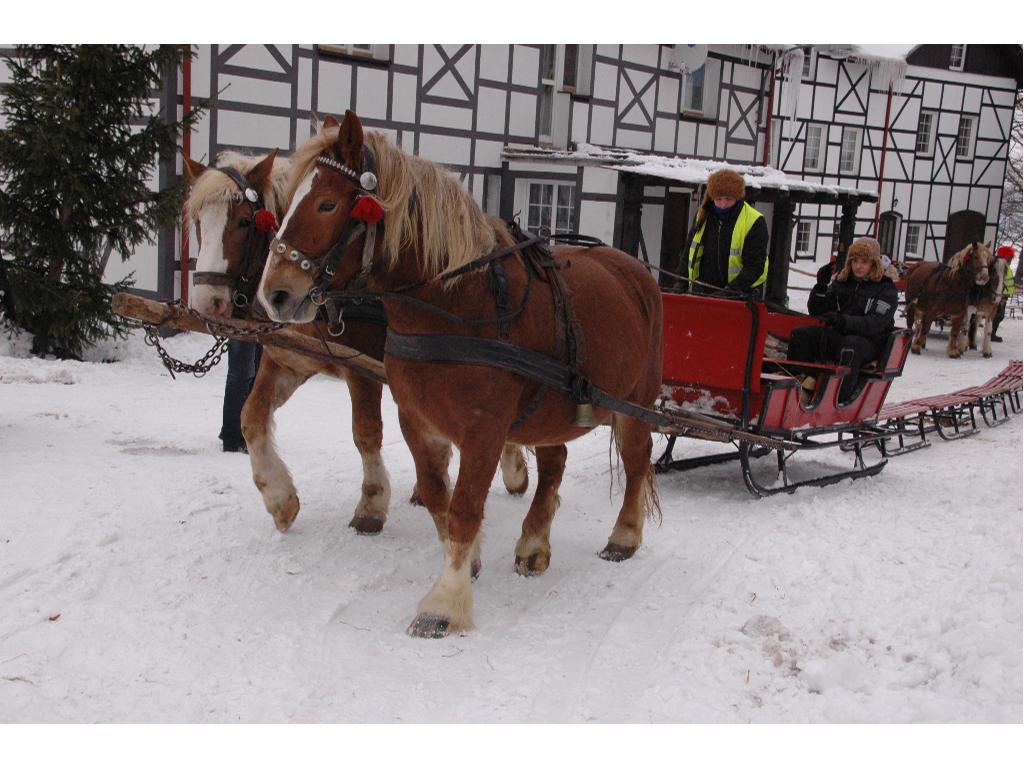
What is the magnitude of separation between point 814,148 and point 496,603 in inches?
904

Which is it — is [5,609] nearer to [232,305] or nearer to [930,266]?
[232,305]

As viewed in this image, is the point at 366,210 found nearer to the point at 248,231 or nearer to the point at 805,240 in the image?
the point at 248,231

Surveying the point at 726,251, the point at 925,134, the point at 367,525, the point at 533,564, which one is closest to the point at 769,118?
the point at 925,134

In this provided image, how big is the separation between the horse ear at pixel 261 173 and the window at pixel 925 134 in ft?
81.8

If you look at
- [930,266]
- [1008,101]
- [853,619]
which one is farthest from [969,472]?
[1008,101]

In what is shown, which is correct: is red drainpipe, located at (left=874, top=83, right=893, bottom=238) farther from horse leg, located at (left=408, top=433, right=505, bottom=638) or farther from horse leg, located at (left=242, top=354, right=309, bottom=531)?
horse leg, located at (left=408, top=433, right=505, bottom=638)

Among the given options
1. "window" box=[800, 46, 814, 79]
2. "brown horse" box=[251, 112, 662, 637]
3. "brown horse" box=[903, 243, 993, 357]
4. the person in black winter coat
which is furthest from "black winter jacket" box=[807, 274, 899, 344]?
"window" box=[800, 46, 814, 79]

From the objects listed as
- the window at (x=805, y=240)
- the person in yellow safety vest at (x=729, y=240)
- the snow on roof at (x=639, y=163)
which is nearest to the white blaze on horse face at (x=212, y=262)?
the person in yellow safety vest at (x=729, y=240)

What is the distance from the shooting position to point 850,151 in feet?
81.1

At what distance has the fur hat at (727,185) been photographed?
5793 millimetres

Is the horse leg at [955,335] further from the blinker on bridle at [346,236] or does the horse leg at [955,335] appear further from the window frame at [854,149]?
the blinker on bridle at [346,236]

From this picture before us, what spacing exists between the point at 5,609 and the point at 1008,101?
28.7 m

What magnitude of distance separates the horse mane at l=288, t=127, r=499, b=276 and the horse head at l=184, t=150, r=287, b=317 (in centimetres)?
86

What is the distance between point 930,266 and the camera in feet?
51.3
